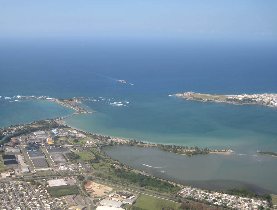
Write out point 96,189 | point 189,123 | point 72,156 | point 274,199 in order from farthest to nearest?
point 189,123 → point 72,156 → point 96,189 → point 274,199

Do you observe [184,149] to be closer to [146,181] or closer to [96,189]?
[146,181]

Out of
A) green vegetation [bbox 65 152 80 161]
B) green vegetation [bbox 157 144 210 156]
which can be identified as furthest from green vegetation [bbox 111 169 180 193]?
green vegetation [bbox 157 144 210 156]

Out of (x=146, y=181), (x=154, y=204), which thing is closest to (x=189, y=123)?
(x=146, y=181)

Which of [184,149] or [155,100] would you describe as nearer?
[184,149]

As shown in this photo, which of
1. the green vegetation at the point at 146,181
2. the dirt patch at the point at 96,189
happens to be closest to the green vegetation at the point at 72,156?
the green vegetation at the point at 146,181

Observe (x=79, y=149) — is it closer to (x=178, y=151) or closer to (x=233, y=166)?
(x=178, y=151)

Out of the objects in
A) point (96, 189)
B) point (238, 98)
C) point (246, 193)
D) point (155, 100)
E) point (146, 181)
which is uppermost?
point (238, 98)

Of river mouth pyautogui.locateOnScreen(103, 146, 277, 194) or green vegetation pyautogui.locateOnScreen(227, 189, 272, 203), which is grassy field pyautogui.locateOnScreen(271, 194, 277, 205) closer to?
green vegetation pyautogui.locateOnScreen(227, 189, 272, 203)

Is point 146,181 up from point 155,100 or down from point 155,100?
down

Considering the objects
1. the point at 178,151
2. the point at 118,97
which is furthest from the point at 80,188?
the point at 118,97
